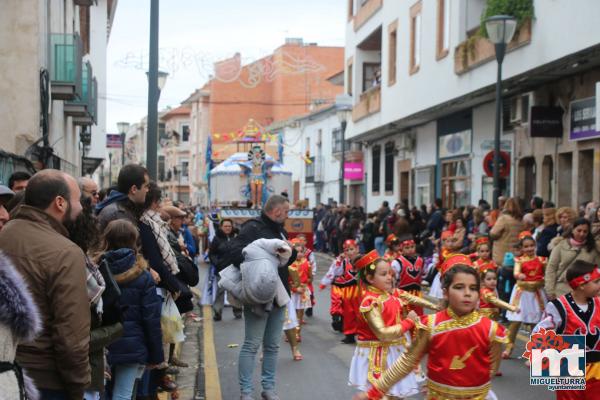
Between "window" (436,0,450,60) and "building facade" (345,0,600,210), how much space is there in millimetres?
34

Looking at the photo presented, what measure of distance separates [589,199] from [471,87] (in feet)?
15.6

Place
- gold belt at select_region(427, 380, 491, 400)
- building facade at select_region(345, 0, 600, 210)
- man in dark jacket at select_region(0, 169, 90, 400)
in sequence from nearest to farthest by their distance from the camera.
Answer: man in dark jacket at select_region(0, 169, 90, 400) < gold belt at select_region(427, 380, 491, 400) < building facade at select_region(345, 0, 600, 210)

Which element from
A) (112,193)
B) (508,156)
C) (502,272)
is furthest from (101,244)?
(508,156)

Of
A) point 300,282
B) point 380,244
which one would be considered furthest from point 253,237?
point 380,244

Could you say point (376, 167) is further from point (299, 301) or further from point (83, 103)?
point (299, 301)

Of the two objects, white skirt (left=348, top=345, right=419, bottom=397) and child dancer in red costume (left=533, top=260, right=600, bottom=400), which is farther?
white skirt (left=348, top=345, right=419, bottom=397)

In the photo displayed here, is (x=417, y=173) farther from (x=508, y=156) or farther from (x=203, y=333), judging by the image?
(x=203, y=333)

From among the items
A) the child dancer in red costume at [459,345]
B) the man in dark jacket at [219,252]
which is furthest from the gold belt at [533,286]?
the child dancer in red costume at [459,345]

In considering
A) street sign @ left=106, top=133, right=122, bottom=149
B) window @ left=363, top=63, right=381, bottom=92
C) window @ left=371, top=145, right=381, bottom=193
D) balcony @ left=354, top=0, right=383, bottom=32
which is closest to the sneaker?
balcony @ left=354, top=0, right=383, bottom=32

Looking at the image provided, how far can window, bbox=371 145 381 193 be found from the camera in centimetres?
3400

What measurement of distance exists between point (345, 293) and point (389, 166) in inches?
828

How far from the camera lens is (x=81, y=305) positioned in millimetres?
4219

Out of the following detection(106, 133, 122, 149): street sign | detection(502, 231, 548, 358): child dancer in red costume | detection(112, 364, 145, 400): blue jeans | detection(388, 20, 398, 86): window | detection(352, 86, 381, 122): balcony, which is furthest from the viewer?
detection(106, 133, 122, 149): street sign

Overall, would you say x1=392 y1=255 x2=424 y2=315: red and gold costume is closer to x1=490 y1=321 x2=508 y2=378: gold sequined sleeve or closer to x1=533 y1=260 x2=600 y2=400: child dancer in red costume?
x1=533 y1=260 x2=600 y2=400: child dancer in red costume
